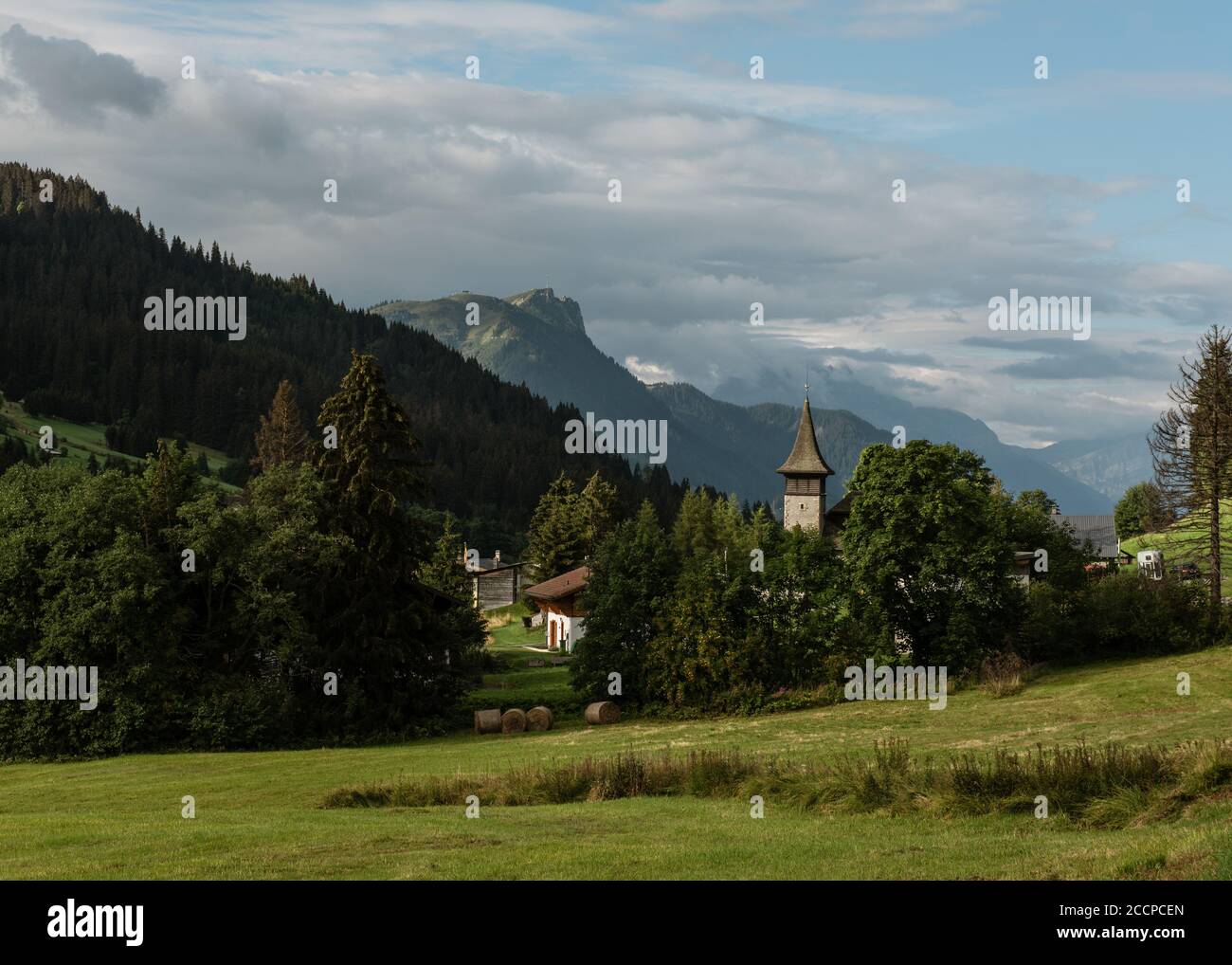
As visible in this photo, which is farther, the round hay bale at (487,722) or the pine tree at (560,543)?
the pine tree at (560,543)

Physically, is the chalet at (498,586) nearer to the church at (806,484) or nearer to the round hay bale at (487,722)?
the church at (806,484)

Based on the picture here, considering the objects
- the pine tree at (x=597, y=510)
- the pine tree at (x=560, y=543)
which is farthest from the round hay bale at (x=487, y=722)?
the pine tree at (x=597, y=510)

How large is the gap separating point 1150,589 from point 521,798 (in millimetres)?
42690

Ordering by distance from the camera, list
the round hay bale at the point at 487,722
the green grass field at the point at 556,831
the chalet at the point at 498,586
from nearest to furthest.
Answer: the green grass field at the point at 556,831 < the round hay bale at the point at 487,722 < the chalet at the point at 498,586

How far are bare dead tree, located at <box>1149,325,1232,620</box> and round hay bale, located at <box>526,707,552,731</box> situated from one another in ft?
109

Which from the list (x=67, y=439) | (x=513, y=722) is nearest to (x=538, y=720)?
(x=513, y=722)

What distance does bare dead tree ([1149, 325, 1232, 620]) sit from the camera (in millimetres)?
60562

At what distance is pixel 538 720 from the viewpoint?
5156 centimetres

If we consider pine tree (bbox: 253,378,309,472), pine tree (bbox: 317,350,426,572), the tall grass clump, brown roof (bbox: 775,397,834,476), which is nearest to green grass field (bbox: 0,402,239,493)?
pine tree (bbox: 253,378,309,472)

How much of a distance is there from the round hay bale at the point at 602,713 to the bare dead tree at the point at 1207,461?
30325mm

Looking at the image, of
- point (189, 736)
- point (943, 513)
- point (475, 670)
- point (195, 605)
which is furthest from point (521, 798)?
point (475, 670)

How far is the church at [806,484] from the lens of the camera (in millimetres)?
94250
